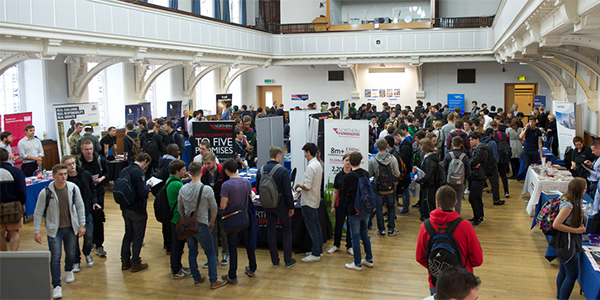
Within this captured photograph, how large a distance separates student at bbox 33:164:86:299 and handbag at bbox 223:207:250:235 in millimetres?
1702

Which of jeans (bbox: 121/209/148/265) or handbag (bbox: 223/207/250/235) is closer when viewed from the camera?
handbag (bbox: 223/207/250/235)

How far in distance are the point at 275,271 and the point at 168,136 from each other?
5.56 metres

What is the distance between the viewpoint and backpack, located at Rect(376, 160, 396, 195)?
705 centimetres

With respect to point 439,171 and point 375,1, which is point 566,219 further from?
point 375,1

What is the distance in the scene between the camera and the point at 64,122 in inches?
460

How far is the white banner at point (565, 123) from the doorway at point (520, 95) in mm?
10034

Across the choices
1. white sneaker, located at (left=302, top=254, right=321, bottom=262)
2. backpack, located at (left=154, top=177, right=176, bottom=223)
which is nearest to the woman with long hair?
white sneaker, located at (left=302, top=254, right=321, bottom=262)

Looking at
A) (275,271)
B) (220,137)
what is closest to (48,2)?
(220,137)

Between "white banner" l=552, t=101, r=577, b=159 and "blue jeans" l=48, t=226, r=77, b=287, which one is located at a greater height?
"white banner" l=552, t=101, r=577, b=159

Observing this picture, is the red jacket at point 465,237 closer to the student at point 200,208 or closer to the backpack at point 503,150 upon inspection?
the student at point 200,208

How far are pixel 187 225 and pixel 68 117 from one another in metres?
8.22

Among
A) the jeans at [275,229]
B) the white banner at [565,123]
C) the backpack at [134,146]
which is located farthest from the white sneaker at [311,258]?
the white banner at [565,123]

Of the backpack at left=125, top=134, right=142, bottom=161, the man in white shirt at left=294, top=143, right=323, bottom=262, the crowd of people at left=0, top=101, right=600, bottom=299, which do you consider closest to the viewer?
the crowd of people at left=0, top=101, right=600, bottom=299

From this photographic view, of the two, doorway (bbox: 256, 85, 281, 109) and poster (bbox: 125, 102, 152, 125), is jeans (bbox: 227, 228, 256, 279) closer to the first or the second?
poster (bbox: 125, 102, 152, 125)
